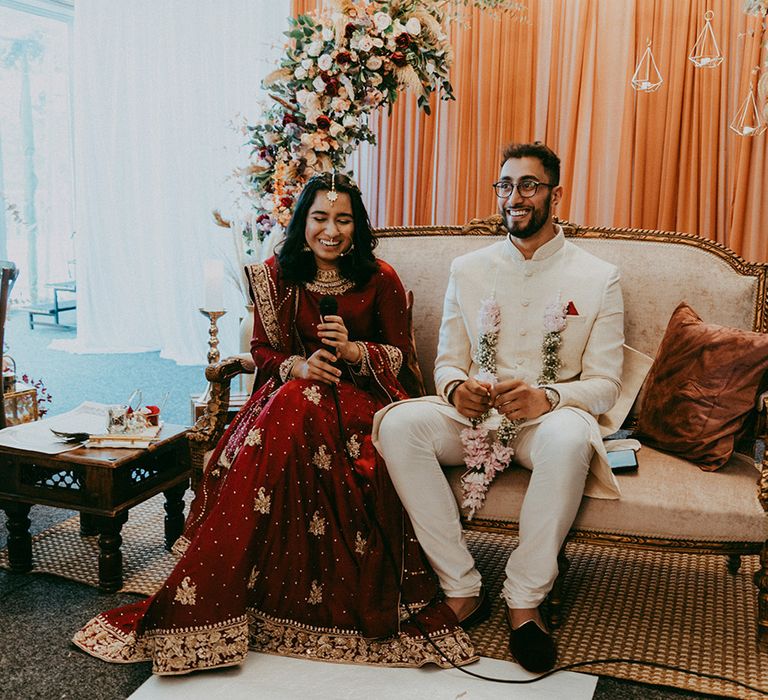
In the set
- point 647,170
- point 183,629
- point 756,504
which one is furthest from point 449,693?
point 647,170

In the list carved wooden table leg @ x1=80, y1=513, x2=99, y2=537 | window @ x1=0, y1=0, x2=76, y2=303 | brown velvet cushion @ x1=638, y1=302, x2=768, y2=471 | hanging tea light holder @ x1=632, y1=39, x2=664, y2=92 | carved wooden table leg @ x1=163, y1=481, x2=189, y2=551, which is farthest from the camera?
window @ x1=0, y1=0, x2=76, y2=303

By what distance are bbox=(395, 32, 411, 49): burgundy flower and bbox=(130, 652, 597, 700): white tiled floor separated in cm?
229

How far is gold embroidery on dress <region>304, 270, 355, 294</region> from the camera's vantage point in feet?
8.66

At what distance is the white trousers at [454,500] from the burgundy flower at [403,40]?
1604 millimetres

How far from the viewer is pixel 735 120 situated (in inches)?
147

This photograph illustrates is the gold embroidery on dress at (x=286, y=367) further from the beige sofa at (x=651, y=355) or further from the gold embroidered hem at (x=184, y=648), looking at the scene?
the gold embroidered hem at (x=184, y=648)

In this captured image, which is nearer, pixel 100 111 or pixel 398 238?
pixel 398 238

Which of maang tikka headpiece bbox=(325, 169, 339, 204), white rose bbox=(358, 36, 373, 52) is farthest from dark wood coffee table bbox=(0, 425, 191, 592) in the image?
white rose bbox=(358, 36, 373, 52)

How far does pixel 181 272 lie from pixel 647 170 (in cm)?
364

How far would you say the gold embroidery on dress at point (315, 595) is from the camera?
7.28 feet

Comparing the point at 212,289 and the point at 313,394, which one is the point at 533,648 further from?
the point at 212,289

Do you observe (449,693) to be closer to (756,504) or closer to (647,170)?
(756,504)

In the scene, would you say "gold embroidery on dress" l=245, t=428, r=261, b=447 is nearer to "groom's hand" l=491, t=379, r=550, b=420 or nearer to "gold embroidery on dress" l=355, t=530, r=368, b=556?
"gold embroidery on dress" l=355, t=530, r=368, b=556

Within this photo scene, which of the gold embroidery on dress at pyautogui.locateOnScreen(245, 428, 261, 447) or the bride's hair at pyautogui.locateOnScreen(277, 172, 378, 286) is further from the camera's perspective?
the bride's hair at pyautogui.locateOnScreen(277, 172, 378, 286)
